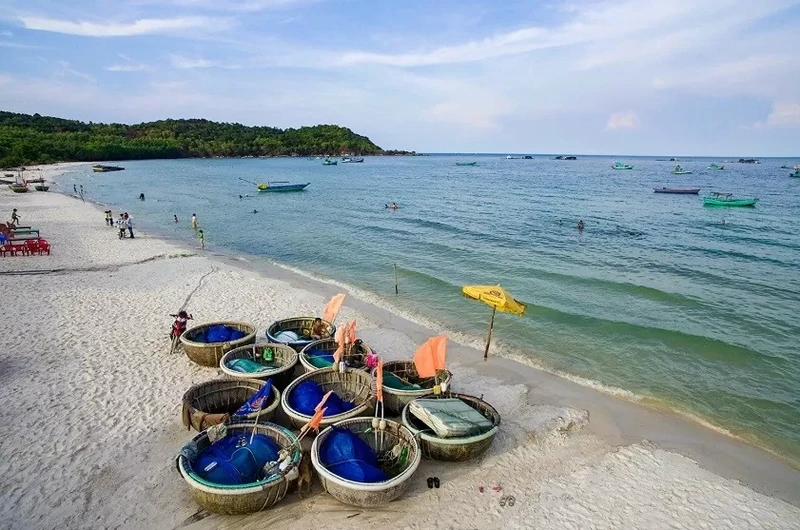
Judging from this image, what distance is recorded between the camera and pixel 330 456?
8492mm

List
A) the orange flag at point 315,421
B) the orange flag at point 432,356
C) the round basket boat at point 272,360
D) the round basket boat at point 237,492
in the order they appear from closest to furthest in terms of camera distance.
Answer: the round basket boat at point 237,492 < the orange flag at point 315,421 < the orange flag at point 432,356 < the round basket boat at point 272,360

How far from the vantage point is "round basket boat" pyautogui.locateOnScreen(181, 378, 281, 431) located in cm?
958

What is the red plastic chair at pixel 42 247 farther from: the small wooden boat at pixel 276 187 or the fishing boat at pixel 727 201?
the fishing boat at pixel 727 201

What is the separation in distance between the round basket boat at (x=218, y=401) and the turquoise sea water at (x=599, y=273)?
824 cm

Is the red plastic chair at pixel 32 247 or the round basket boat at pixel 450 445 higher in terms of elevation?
the round basket boat at pixel 450 445

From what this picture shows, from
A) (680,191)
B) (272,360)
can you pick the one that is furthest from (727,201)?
(272,360)

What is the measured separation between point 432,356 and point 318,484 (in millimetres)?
3777

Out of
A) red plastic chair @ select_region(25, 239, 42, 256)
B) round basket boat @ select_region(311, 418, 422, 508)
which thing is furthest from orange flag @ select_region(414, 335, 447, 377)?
red plastic chair @ select_region(25, 239, 42, 256)

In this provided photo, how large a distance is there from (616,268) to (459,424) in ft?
63.1

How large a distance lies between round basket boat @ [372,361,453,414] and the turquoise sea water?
4.64 meters

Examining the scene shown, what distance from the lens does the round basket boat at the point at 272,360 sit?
11.5 meters

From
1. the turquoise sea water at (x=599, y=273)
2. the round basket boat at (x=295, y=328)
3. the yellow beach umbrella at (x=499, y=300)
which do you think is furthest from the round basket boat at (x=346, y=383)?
the turquoise sea water at (x=599, y=273)

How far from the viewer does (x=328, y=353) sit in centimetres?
1313

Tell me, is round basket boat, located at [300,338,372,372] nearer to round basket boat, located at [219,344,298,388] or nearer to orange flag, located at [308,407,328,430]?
round basket boat, located at [219,344,298,388]
